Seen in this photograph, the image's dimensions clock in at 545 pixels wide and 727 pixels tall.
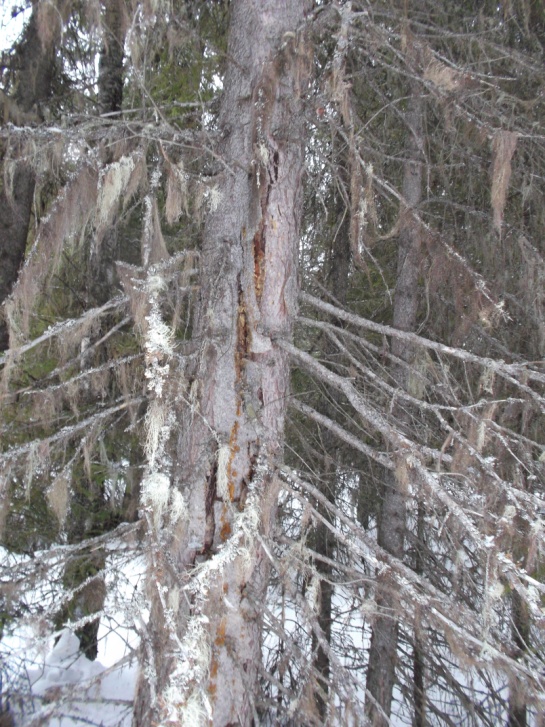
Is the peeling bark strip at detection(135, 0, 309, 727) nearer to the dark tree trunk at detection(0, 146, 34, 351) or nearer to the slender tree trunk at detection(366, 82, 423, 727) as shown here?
the slender tree trunk at detection(366, 82, 423, 727)

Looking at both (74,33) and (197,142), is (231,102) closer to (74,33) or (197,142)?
(197,142)

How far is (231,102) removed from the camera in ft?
9.36

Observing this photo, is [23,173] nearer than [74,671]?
Yes

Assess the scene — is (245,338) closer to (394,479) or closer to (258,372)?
(258,372)

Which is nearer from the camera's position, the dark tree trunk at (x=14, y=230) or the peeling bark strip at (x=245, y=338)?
the peeling bark strip at (x=245, y=338)

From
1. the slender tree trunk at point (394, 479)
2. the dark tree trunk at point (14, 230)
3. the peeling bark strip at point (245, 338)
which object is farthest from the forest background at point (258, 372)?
the dark tree trunk at point (14, 230)

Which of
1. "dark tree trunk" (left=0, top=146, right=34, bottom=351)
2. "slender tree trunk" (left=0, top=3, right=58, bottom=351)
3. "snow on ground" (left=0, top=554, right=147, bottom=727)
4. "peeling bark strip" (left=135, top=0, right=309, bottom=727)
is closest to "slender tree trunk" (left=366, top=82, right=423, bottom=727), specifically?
"peeling bark strip" (left=135, top=0, right=309, bottom=727)

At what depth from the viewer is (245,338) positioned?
277cm

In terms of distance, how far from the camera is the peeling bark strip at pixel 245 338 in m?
2.62

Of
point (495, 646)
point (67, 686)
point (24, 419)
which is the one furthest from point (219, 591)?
point (24, 419)

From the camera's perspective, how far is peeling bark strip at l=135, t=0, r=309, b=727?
2.62 meters

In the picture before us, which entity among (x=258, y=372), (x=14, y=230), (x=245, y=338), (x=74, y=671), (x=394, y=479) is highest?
(x=14, y=230)

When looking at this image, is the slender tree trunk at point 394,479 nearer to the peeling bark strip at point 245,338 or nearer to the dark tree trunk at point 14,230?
the peeling bark strip at point 245,338

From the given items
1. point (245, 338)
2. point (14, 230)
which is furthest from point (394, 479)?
point (14, 230)
